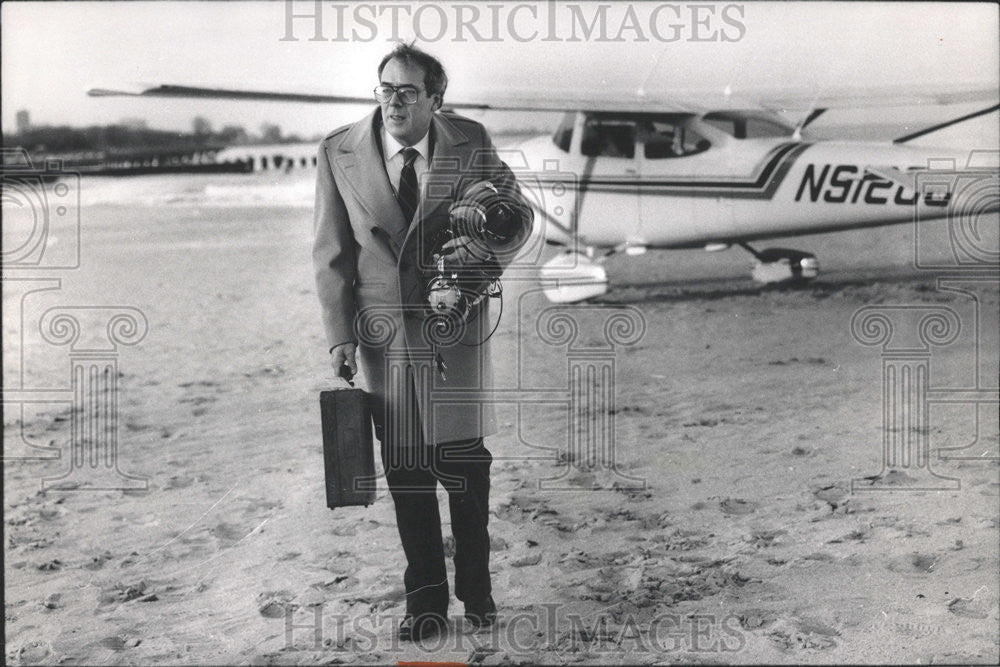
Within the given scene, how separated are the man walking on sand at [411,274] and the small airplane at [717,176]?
13.0 ft

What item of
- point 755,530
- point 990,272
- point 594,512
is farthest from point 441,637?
point 990,272

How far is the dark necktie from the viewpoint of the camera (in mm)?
2615

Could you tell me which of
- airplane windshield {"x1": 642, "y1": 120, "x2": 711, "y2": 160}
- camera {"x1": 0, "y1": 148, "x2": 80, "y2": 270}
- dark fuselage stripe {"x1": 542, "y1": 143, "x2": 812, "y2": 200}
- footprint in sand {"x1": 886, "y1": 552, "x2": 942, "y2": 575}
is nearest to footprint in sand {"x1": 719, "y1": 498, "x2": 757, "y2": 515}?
footprint in sand {"x1": 886, "y1": 552, "x2": 942, "y2": 575}

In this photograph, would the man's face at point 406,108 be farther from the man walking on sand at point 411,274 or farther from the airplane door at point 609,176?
the airplane door at point 609,176

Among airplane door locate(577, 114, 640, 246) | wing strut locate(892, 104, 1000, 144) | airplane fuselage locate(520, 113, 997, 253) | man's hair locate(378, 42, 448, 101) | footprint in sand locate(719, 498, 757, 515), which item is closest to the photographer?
man's hair locate(378, 42, 448, 101)

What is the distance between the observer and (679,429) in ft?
14.8

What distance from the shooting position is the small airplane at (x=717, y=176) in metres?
6.77

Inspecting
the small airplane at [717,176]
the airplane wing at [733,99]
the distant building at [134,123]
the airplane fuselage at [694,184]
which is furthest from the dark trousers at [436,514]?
the airplane fuselage at [694,184]

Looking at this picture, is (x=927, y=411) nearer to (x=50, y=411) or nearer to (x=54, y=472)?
(x=54, y=472)

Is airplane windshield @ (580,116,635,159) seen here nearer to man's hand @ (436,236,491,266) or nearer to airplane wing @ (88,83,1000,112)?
airplane wing @ (88,83,1000,112)

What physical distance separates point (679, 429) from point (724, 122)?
380cm

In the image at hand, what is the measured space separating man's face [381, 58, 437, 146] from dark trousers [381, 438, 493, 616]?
35.7 inches

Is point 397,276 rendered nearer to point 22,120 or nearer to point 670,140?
point 22,120

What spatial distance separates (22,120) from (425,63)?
111 inches
